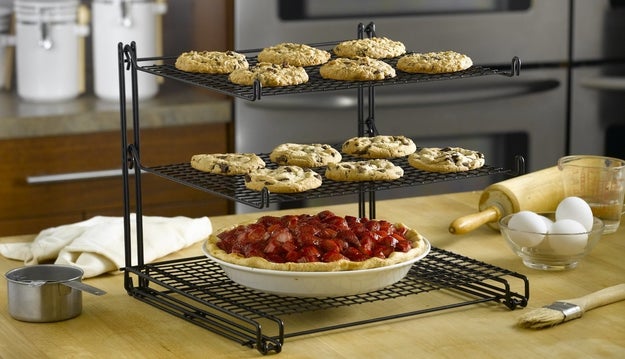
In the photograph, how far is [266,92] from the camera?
170 centimetres

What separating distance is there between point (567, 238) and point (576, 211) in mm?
127

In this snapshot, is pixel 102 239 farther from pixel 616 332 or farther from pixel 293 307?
pixel 616 332

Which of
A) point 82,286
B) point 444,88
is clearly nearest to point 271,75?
point 82,286

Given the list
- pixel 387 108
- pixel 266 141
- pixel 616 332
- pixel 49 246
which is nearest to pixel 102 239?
pixel 49 246

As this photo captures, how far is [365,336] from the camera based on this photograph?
5.46 ft

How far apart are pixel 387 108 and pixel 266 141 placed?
381mm

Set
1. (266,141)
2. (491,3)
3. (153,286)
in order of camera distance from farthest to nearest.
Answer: (491,3), (266,141), (153,286)

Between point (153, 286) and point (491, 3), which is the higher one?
point (491, 3)

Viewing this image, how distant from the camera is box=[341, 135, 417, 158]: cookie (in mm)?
1952

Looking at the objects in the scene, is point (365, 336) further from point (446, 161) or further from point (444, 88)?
point (444, 88)

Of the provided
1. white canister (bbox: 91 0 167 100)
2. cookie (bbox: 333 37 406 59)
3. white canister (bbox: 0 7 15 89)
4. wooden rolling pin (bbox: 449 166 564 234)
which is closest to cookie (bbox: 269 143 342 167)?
cookie (bbox: 333 37 406 59)

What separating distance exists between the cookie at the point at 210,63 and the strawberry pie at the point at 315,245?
0.88 feet

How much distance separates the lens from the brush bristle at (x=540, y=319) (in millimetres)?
1687

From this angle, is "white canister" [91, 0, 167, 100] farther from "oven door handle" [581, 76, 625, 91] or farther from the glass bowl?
the glass bowl
